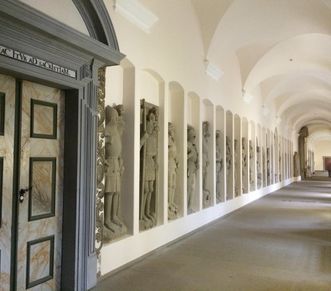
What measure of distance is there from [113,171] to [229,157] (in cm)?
652

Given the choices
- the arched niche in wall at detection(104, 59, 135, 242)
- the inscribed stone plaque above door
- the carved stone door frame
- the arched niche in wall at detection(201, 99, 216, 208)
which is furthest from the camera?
the arched niche in wall at detection(201, 99, 216, 208)

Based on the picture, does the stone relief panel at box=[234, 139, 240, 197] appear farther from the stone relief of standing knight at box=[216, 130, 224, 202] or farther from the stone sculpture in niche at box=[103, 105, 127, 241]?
the stone sculpture in niche at box=[103, 105, 127, 241]

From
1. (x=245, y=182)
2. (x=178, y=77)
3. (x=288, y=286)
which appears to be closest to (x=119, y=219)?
(x=288, y=286)

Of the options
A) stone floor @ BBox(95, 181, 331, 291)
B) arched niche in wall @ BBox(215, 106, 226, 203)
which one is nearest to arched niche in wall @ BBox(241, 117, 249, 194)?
arched niche in wall @ BBox(215, 106, 226, 203)

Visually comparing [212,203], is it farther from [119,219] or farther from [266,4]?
[266,4]

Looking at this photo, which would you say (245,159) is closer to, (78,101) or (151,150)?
(151,150)

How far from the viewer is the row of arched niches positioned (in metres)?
5.51

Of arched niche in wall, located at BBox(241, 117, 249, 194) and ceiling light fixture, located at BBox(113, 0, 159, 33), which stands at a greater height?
ceiling light fixture, located at BBox(113, 0, 159, 33)

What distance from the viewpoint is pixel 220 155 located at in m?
Answer: 10.4

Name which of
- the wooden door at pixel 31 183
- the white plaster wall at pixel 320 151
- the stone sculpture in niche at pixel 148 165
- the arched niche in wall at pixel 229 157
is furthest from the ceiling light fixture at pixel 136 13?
the white plaster wall at pixel 320 151

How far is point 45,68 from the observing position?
3.98 metres

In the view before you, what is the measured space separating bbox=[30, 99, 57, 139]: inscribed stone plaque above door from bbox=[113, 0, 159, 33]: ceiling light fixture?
2.02 m

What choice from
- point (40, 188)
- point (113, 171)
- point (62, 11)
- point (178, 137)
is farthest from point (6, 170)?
point (178, 137)

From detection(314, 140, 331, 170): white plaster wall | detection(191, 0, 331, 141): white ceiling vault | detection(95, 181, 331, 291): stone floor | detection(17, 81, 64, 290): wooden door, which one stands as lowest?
detection(95, 181, 331, 291): stone floor
